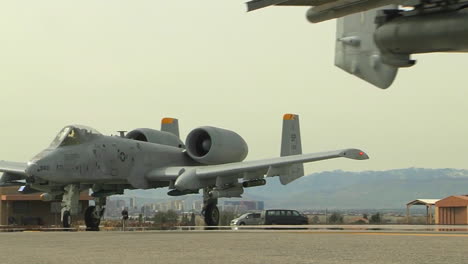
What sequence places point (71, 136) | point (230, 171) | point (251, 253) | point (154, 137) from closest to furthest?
point (251, 253) < point (71, 136) < point (230, 171) < point (154, 137)

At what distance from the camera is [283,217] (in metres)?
46.7

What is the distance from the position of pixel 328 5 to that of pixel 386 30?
0.43 metres

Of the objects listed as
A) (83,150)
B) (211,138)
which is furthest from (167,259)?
Answer: (211,138)

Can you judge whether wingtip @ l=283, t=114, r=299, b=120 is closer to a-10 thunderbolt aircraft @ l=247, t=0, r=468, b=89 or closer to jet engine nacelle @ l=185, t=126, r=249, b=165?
jet engine nacelle @ l=185, t=126, r=249, b=165

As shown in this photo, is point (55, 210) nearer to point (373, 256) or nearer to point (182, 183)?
point (182, 183)

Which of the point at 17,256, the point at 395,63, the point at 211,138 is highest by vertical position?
the point at 211,138

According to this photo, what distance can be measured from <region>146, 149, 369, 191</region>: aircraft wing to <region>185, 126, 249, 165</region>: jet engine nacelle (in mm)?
1585

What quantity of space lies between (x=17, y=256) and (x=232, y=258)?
3.94 m

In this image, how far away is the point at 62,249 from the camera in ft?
48.8

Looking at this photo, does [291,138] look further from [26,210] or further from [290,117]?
[26,210]

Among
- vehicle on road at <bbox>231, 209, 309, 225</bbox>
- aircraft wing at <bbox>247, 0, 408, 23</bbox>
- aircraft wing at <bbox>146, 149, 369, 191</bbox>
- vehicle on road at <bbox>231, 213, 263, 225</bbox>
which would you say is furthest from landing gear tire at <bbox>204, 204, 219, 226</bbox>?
aircraft wing at <bbox>247, 0, 408, 23</bbox>

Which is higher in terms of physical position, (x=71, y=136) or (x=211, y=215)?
(x=71, y=136)

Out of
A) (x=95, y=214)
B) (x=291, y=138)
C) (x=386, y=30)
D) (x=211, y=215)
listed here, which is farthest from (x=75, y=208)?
(x=386, y=30)

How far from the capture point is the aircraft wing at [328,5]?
398 cm
